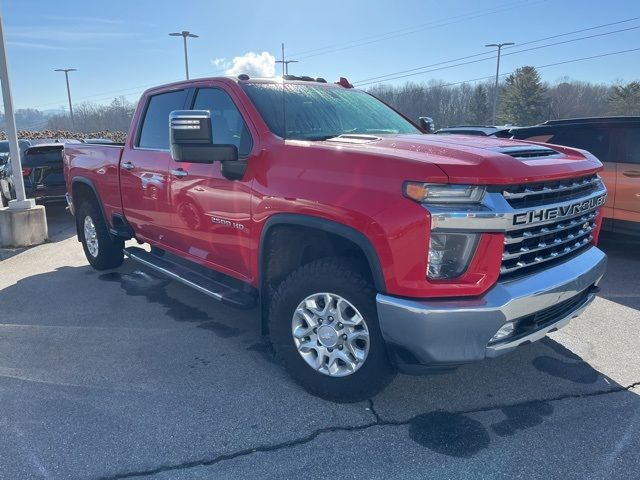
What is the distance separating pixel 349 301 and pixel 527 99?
204 feet

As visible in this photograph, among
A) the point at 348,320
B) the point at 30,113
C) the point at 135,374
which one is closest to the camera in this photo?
the point at 348,320

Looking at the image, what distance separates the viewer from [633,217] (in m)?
6.21

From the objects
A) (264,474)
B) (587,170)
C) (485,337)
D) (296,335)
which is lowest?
(264,474)

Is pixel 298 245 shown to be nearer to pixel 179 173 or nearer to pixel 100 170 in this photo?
pixel 179 173

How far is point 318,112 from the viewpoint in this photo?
12.8ft

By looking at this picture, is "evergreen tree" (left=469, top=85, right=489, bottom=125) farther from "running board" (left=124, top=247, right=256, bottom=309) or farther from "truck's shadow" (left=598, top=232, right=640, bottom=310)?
"running board" (left=124, top=247, right=256, bottom=309)

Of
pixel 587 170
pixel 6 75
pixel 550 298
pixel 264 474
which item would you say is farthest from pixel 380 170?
pixel 6 75

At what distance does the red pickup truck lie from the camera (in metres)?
2.57

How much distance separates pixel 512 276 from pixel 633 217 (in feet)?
14.6

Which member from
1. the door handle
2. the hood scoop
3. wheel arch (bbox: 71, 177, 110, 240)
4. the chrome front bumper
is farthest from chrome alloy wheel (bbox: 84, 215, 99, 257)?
the hood scoop

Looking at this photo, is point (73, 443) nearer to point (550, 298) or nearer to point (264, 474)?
point (264, 474)

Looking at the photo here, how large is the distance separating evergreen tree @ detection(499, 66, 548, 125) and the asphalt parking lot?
58876mm

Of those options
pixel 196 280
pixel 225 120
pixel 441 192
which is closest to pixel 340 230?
pixel 441 192

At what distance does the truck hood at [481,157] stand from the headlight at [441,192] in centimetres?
4
